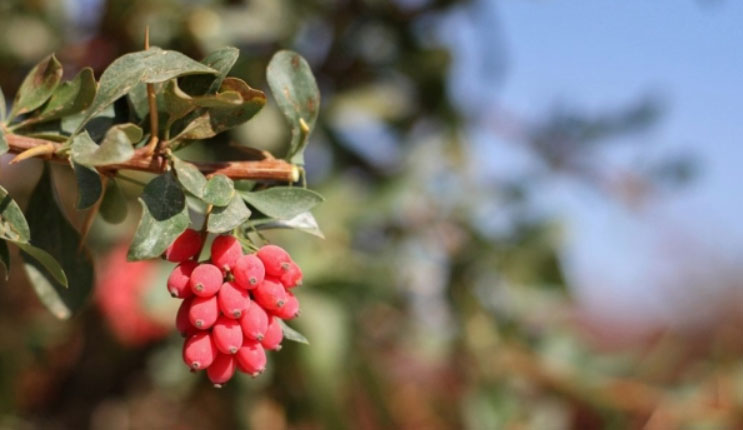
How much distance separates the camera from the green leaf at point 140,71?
0.27m

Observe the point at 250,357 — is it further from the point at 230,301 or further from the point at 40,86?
the point at 40,86

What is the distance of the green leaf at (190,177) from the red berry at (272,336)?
0.05 m

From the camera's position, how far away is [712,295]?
1.86 meters

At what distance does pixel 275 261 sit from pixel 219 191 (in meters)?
0.03

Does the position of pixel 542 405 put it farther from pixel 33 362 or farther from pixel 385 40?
pixel 33 362

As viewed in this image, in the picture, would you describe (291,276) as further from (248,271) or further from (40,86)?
(40,86)

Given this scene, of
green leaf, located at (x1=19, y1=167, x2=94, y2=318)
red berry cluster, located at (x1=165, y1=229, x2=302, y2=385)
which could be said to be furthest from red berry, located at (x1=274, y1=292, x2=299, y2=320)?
green leaf, located at (x1=19, y1=167, x2=94, y2=318)

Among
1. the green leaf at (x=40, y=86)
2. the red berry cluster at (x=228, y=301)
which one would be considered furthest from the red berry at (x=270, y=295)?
the green leaf at (x=40, y=86)

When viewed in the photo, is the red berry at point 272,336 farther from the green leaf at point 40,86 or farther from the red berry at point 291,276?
the green leaf at point 40,86

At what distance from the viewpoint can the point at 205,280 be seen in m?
0.27

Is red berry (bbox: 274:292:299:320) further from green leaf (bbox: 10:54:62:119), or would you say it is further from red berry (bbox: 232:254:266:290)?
green leaf (bbox: 10:54:62:119)

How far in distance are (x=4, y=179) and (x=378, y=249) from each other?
1.46 feet

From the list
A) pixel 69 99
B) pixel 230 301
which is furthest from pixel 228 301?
pixel 69 99

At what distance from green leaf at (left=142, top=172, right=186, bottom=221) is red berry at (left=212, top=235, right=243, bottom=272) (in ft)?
0.06
